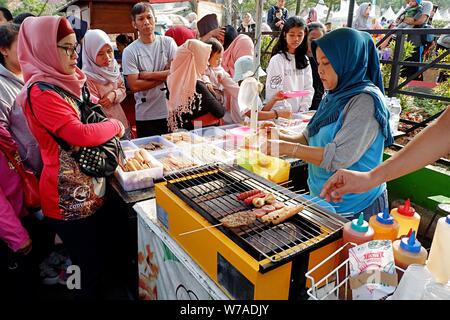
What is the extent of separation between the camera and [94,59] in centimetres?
304

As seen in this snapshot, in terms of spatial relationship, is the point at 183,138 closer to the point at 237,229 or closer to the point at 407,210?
the point at 237,229

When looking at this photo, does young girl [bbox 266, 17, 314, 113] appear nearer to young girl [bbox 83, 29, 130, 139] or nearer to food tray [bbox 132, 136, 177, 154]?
food tray [bbox 132, 136, 177, 154]

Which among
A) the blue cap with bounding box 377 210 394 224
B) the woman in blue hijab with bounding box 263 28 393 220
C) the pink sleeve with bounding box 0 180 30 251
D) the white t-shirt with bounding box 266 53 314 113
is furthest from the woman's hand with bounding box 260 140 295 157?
the pink sleeve with bounding box 0 180 30 251

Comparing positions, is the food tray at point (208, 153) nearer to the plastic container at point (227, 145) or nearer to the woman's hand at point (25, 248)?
the plastic container at point (227, 145)

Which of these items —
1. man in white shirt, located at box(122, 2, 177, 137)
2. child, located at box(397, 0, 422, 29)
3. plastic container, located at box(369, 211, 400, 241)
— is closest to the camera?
plastic container, located at box(369, 211, 400, 241)

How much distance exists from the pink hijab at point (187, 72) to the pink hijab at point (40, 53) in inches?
Answer: 46.7

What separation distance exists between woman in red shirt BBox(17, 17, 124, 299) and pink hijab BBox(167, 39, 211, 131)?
0.96 m

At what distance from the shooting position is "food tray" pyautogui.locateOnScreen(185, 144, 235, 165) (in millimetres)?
2471

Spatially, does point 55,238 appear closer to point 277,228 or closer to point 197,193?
point 197,193

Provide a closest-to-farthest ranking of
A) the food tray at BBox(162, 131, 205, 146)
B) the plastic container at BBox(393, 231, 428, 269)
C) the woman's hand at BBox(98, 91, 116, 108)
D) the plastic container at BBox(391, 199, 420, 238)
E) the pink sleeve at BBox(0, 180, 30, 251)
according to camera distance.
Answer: the plastic container at BBox(393, 231, 428, 269), the plastic container at BBox(391, 199, 420, 238), the pink sleeve at BBox(0, 180, 30, 251), the food tray at BBox(162, 131, 205, 146), the woman's hand at BBox(98, 91, 116, 108)

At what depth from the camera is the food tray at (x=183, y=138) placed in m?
2.80

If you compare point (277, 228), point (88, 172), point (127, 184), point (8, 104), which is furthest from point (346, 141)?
point (8, 104)

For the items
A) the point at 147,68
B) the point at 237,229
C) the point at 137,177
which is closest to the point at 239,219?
the point at 237,229

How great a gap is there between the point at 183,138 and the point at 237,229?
5.87 ft
